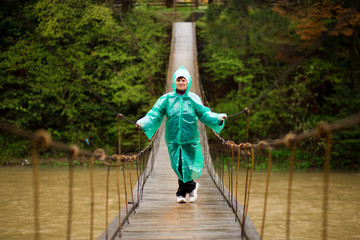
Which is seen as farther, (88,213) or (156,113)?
(88,213)

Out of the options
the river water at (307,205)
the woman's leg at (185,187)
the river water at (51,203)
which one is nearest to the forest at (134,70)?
the river water at (307,205)

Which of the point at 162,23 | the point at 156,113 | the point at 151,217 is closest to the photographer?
the point at 151,217

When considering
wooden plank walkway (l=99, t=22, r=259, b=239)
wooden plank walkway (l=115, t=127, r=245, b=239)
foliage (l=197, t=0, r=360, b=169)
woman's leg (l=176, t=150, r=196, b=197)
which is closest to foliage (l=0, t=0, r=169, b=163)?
foliage (l=197, t=0, r=360, b=169)

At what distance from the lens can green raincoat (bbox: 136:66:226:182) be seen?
9.65 ft

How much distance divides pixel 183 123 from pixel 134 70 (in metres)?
7.09

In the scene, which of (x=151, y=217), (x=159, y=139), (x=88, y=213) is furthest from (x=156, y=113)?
(x=88, y=213)

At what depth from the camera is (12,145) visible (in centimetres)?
982

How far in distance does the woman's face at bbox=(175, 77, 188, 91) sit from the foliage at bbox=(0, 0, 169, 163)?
658cm

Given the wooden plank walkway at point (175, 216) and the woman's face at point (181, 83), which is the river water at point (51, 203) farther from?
the woman's face at point (181, 83)

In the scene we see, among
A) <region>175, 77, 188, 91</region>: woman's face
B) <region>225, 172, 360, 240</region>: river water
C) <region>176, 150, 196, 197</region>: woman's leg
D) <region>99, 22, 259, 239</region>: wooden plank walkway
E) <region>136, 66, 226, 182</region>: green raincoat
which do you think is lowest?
<region>225, 172, 360, 240</region>: river water

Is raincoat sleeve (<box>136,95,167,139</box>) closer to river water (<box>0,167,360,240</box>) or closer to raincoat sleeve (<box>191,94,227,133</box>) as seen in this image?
raincoat sleeve (<box>191,94,227,133</box>)

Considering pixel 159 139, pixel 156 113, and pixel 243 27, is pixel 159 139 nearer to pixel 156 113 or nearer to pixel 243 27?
pixel 156 113

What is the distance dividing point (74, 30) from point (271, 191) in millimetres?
5879

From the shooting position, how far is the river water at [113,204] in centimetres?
553
